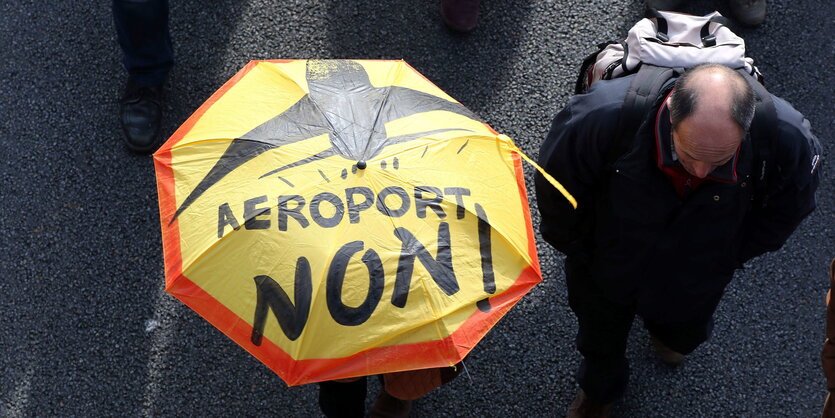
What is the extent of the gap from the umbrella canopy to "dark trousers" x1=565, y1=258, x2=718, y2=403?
1.78 feet

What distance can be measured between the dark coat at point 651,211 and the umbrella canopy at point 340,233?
0.28m

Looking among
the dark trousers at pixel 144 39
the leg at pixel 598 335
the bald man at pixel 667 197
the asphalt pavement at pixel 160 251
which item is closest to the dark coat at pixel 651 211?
the bald man at pixel 667 197

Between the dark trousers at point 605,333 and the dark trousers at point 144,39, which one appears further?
the dark trousers at point 144,39

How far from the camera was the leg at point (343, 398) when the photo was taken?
10.2ft

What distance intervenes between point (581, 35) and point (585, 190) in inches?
80.5

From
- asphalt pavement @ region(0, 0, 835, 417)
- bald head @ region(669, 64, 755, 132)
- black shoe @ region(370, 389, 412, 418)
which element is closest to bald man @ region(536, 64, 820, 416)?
bald head @ region(669, 64, 755, 132)

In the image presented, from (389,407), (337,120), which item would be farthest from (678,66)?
(389,407)

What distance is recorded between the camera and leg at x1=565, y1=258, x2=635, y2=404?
3.17 m

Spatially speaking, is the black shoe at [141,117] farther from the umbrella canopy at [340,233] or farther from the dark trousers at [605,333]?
the dark trousers at [605,333]

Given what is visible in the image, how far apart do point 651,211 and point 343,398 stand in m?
1.37

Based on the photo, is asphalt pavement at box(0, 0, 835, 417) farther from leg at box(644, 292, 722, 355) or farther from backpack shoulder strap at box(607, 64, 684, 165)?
backpack shoulder strap at box(607, 64, 684, 165)

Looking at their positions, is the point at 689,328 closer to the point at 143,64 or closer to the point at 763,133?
the point at 763,133

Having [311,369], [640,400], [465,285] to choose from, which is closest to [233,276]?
[311,369]

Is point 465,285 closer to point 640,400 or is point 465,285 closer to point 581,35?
point 640,400
